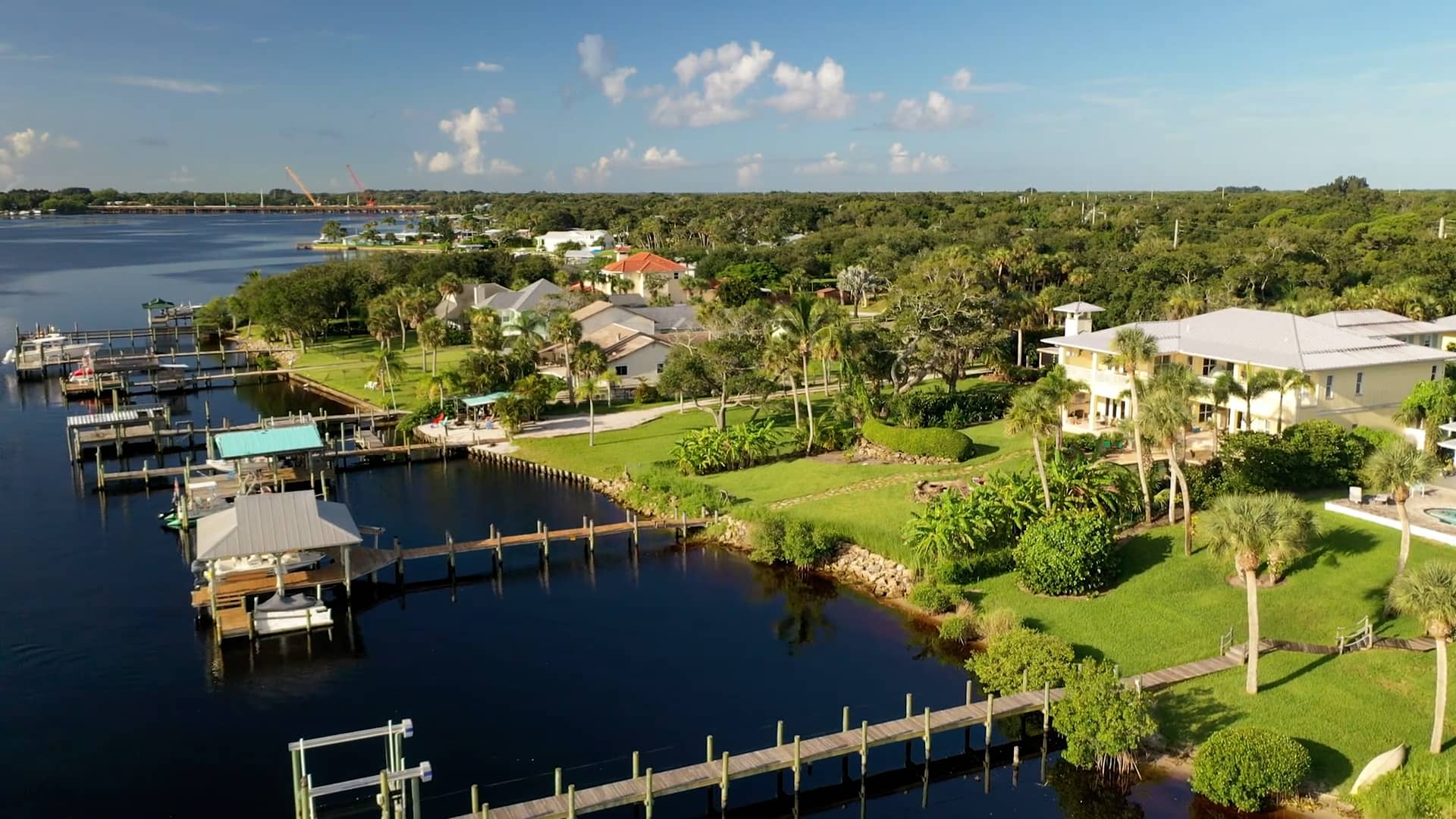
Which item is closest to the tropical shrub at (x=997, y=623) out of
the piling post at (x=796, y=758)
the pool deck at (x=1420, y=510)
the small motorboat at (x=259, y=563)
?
the piling post at (x=796, y=758)

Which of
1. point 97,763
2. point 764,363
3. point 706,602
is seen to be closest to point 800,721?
point 706,602

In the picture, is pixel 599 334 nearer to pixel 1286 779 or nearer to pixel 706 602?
pixel 706 602

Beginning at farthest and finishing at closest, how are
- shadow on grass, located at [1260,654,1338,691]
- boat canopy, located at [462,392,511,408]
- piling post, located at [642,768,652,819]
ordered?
boat canopy, located at [462,392,511,408]
shadow on grass, located at [1260,654,1338,691]
piling post, located at [642,768,652,819]

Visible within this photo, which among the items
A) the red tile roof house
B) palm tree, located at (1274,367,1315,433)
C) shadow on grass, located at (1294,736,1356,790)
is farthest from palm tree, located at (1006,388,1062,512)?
the red tile roof house

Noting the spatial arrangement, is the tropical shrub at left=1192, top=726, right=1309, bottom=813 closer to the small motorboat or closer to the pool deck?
the pool deck

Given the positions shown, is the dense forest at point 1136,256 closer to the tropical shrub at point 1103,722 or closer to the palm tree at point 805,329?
the palm tree at point 805,329

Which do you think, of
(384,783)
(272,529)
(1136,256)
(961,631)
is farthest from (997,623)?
(1136,256)

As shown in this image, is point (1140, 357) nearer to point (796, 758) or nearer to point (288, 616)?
point (796, 758)

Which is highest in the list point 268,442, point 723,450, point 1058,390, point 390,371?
point 1058,390
